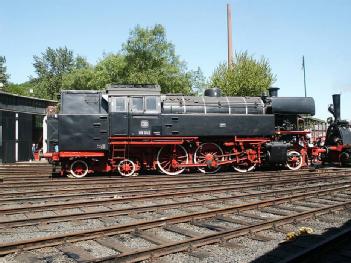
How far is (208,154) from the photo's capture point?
1562 centimetres

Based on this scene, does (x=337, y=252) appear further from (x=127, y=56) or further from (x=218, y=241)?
(x=127, y=56)

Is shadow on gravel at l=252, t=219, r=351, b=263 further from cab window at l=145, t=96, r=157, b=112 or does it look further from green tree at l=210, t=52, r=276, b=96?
green tree at l=210, t=52, r=276, b=96

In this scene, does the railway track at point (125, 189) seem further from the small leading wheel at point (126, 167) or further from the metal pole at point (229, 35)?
the metal pole at point (229, 35)

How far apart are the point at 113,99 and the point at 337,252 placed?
34.1 feet

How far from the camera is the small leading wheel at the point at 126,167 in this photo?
48.7ft

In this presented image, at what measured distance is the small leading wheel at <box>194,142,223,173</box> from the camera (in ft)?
51.2

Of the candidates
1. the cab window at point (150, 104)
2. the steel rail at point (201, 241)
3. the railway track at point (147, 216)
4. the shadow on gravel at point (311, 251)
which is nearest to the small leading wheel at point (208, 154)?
the cab window at point (150, 104)

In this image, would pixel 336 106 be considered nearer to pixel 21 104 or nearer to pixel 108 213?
pixel 108 213

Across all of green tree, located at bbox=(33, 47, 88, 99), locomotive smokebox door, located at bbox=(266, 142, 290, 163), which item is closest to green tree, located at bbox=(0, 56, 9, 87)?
green tree, located at bbox=(33, 47, 88, 99)

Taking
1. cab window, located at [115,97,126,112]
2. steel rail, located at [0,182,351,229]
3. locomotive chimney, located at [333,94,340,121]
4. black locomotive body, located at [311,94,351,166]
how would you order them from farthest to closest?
locomotive chimney, located at [333,94,340,121], black locomotive body, located at [311,94,351,166], cab window, located at [115,97,126,112], steel rail, located at [0,182,351,229]

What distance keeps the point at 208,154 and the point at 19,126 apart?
15.1 m

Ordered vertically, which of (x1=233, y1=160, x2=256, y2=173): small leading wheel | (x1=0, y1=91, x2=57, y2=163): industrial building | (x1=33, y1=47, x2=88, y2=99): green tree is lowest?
(x1=233, y1=160, x2=256, y2=173): small leading wheel

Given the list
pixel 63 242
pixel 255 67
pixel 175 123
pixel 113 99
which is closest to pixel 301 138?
pixel 175 123

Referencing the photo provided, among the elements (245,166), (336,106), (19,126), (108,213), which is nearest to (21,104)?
(19,126)
